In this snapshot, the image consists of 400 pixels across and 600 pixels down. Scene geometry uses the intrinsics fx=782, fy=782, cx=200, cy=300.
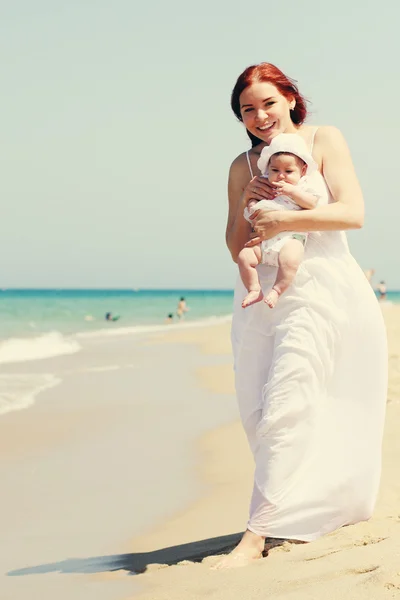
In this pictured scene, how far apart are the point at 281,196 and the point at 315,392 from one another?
3.21 feet

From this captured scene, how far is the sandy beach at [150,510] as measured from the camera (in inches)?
131

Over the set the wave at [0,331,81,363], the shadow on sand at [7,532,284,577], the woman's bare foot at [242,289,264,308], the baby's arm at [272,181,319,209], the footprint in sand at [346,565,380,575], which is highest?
the baby's arm at [272,181,319,209]

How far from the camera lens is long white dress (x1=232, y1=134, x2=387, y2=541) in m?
3.78

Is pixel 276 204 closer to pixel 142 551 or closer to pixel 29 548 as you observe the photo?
pixel 142 551

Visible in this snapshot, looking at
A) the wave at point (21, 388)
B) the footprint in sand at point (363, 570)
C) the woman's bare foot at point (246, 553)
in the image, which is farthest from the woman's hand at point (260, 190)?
the wave at point (21, 388)

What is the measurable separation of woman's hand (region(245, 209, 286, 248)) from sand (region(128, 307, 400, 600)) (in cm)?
149

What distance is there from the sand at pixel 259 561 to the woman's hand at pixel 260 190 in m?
1.69

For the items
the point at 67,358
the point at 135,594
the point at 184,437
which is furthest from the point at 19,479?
the point at 67,358

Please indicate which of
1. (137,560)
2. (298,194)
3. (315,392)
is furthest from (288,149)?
(137,560)

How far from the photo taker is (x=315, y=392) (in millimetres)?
3844

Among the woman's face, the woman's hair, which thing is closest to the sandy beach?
the woman's face

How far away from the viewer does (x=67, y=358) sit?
1700 cm

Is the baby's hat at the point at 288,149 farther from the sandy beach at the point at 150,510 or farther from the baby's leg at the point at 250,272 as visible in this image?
the sandy beach at the point at 150,510

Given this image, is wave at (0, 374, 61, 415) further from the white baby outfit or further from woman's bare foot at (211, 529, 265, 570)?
the white baby outfit
